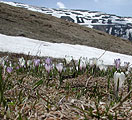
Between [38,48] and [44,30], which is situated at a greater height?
[44,30]

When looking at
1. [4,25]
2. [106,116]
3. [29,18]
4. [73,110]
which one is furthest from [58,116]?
[29,18]

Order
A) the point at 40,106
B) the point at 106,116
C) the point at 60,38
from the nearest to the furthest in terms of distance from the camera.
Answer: the point at 106,116 → the point at 40,106 → the point at 60,38

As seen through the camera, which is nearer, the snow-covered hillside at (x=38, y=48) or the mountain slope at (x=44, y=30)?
the snow-covered hillside at (x=38, y=48)

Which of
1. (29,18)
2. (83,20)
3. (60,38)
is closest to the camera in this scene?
(60,38)

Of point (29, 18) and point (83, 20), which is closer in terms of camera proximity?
point (29, 18)

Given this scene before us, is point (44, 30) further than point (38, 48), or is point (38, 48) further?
point (44, 30)

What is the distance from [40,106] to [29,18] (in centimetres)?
1608

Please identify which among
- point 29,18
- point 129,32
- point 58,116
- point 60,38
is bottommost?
point 58,116

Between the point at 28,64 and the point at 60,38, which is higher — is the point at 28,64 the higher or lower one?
the lower one

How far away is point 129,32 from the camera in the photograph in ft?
284

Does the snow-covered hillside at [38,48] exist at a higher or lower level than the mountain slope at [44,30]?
lower

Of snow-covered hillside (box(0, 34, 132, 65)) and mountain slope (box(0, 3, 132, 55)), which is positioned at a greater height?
mountain slope (box(0, 3, 132, 55))

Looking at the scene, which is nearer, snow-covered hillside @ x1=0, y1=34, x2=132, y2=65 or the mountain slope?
snow-covered hillside @ x1=0, y1=34, x2=132, y2=65

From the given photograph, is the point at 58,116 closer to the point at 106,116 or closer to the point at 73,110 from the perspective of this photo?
the point at 73,110
